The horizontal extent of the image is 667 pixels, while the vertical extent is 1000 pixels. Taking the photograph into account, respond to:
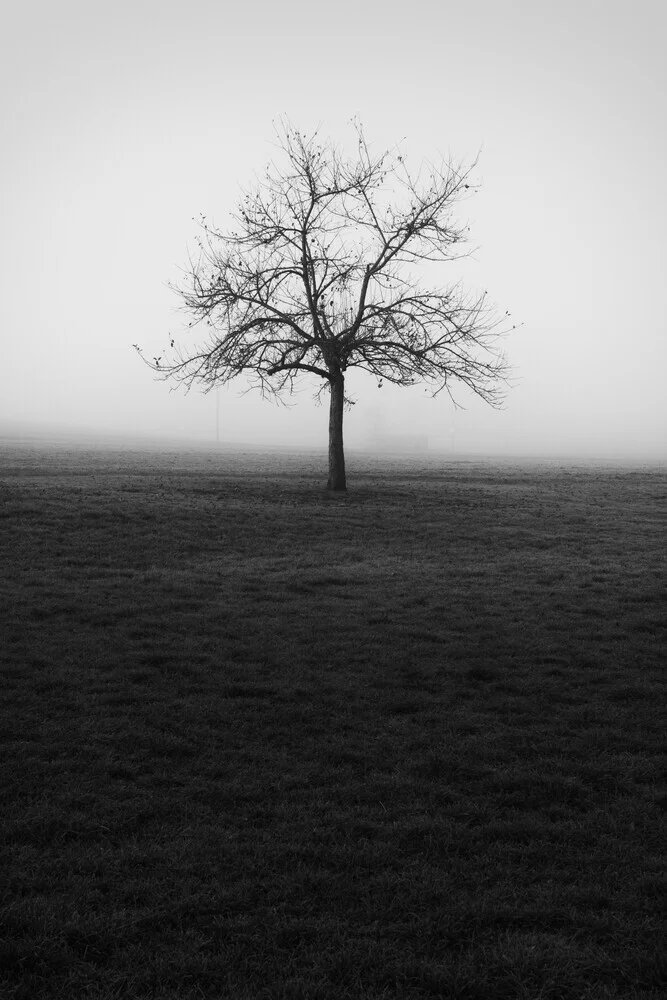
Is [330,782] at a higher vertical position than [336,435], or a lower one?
lower

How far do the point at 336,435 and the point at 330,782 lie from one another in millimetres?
22341

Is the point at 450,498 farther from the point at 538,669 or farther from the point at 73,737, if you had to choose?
the point at 73,737

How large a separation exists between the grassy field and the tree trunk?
40.8 ft

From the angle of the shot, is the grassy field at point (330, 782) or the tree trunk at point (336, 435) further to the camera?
the tree trunk at point (336, 435)

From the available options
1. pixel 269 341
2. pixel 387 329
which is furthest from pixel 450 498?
pixel 269 341

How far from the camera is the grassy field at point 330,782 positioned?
14.9ft

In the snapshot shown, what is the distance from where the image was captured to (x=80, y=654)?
1009cm

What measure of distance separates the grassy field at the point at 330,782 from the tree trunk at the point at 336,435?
12434mm

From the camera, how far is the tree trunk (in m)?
28.4

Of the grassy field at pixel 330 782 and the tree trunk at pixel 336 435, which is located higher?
the tree trunk at pixel 336 435

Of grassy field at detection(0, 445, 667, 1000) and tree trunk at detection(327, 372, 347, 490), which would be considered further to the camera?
tree trunk at detection(327, 372, 347, 490)

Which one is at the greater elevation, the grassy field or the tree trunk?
the tree trunk

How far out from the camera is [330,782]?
677 centimetres

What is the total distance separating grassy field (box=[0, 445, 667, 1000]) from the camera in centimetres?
454
